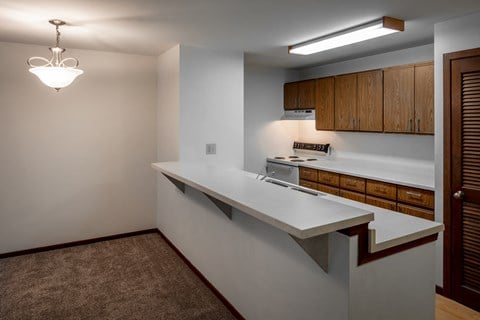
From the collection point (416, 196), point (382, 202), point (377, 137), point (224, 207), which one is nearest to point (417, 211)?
point (416, 196)

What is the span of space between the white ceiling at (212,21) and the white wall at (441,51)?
0.10m

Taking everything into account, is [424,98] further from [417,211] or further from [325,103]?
[325,103]

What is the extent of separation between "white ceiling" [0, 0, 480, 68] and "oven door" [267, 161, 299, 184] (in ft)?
5.57

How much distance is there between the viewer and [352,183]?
3.96 m

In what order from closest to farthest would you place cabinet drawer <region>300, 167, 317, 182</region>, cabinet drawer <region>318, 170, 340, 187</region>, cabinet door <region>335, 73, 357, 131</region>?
1. cabinet drawer <region>318, 170, 340, 187</region>
2. cabinet door <region>335, 73, 357, 131</region>
3. cabinet drawer <region>300, 167, 317, 182</region>

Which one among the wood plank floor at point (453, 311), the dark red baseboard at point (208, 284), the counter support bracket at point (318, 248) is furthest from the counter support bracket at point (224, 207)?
the wood plank floor at point (453, 311)

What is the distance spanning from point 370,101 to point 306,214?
2943mm

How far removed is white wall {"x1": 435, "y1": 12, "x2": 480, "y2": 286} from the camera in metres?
2.75

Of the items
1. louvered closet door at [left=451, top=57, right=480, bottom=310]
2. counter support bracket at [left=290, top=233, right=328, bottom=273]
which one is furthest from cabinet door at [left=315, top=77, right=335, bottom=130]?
counter support bracket at [left=290, top=233, right=328, bottom=273]

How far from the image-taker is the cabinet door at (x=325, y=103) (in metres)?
4.66

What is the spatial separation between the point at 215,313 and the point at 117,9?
2.39 metres

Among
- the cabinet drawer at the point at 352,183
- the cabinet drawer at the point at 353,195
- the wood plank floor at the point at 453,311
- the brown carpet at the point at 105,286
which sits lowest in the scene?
the wood plank floor at the point at 453,311

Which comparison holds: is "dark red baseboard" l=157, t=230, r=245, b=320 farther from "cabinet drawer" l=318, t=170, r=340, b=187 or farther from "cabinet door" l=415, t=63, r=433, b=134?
"cabinet door" l=415, t=63, r=433, b=134

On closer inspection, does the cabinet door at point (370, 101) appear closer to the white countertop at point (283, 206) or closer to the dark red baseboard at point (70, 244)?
the white countertop at point (283, 206)
